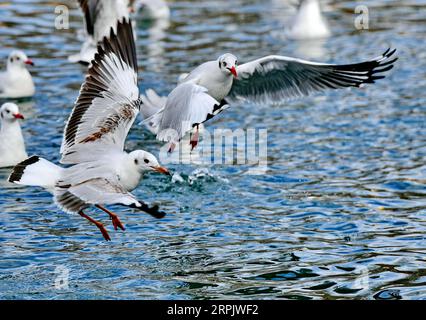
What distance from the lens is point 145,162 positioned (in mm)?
7535

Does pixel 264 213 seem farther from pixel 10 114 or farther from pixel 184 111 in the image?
pixel 10 114

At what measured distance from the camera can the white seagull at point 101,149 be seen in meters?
7.47

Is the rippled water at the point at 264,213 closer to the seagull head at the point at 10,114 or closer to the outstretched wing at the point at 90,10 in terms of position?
the seagull head at the point at 10,114

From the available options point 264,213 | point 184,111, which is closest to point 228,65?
point 184,111

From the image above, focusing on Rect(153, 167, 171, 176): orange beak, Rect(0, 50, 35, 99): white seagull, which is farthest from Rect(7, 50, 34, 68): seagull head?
Rect(153, 167, 171, 176): orange beak

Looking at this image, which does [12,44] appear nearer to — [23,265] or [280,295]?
[23,265]

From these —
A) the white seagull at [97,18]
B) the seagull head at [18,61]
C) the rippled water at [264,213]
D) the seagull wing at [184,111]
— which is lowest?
the rippled water at [264,213]

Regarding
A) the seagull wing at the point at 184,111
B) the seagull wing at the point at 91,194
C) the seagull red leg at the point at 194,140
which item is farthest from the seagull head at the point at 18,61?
the seagull wing at the point at 91,194

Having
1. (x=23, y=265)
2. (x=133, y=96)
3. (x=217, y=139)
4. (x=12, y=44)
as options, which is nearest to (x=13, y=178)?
(x=23, y=265)

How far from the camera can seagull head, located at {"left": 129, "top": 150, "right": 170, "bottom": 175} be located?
24.6 ft

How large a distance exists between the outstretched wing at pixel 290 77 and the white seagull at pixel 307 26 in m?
6.47

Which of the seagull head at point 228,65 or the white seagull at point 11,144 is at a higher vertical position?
the seagull head at point 228,65

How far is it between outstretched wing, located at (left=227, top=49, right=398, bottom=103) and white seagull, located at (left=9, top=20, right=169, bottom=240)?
1.58 m

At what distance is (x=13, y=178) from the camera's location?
748 centimetres
